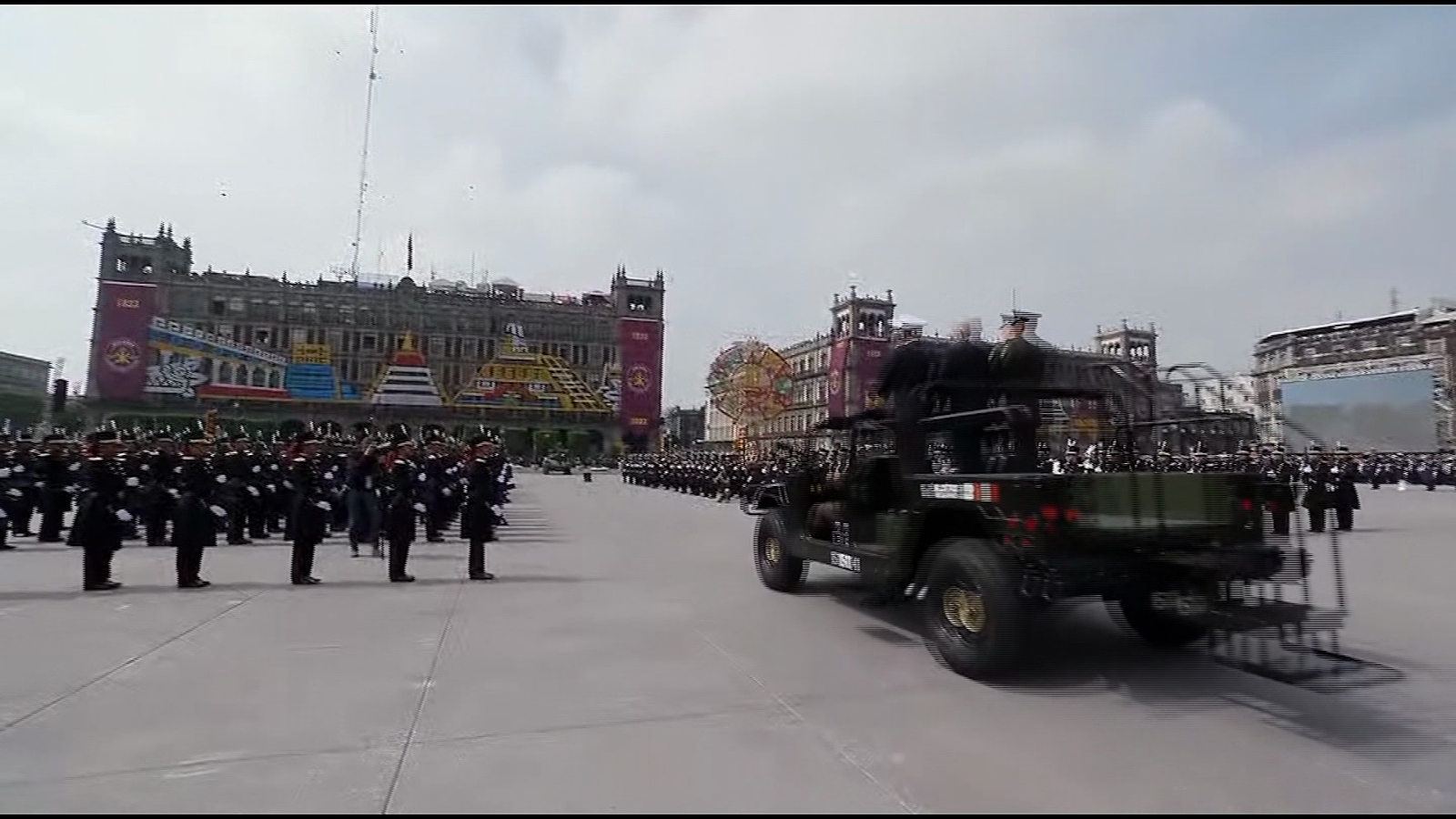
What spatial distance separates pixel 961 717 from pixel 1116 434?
138 inches

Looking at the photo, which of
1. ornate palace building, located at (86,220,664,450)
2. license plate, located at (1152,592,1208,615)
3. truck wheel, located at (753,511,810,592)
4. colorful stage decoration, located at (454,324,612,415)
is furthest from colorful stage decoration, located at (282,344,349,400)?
license plate, located at (1152,592,1208,615)

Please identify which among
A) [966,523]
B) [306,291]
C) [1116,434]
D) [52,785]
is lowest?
[52,785]

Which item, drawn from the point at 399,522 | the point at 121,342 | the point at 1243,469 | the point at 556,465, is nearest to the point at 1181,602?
the point at 1243,469

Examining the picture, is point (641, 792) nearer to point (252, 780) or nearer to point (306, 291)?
point (252, 780)

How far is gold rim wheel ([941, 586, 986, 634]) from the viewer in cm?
530

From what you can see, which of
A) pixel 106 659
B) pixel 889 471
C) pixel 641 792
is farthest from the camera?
pixel 889 471

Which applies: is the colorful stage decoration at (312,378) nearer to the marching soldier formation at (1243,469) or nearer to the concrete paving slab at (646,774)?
the marching soldier formation at (1243,469)

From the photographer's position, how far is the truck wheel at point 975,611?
5055 mm

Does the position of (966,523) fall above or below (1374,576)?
above

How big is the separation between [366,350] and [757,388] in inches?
2889

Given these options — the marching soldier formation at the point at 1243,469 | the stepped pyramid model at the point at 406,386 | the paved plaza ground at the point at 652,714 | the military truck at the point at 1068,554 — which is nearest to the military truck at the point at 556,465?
the stepped pyramid model at the point at 406,386

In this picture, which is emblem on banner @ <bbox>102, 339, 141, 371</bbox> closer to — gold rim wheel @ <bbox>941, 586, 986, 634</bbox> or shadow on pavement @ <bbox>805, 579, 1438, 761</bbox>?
shadow on pavement @ <bbox>805, 579, 1438, 761</bbox>

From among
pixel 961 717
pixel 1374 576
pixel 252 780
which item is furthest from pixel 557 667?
pixel 1374 576

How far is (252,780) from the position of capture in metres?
3.74
